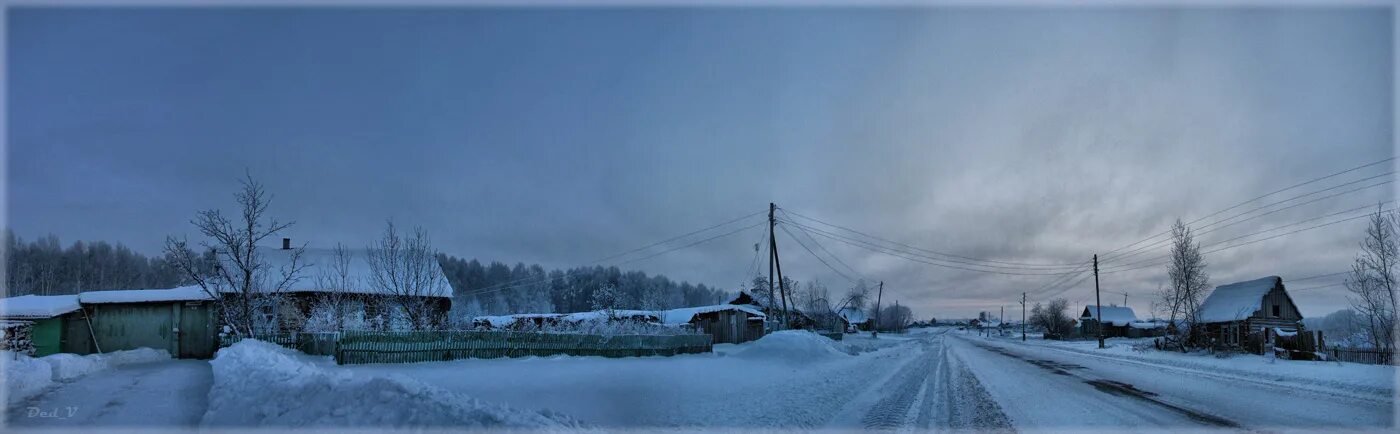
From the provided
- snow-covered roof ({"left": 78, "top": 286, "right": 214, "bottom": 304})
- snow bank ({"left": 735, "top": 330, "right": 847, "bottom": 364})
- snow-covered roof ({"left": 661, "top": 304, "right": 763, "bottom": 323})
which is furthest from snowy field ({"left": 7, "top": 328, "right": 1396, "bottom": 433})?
snow-covered roof ({"left": 661, "top": 304, "right": 763, "bottom": 323})

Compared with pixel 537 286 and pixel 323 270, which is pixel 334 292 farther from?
pixel 537 286

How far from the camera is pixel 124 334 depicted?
25531 mm

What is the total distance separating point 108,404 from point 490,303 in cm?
8889

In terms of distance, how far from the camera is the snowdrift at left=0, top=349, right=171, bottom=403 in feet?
40.5

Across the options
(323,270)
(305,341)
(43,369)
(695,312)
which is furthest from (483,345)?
(695,312)

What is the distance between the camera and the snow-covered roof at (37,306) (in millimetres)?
23156

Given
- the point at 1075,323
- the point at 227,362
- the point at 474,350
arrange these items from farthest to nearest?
the point at 1075,323, the point at 474,350, the point at 227,362

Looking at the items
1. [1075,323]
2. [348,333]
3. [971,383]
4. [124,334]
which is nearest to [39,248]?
[124,334]

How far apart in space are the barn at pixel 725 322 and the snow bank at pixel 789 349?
50.2 feet

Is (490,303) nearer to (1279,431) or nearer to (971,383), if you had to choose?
(971,383)

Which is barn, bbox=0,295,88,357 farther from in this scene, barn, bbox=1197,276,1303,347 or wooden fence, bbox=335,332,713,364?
barn, bbox=1197,276,1303,347

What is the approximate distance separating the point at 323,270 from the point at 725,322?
2383 cm

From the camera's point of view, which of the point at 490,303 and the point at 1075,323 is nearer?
the point at 490,303

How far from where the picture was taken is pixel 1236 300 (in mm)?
51844
